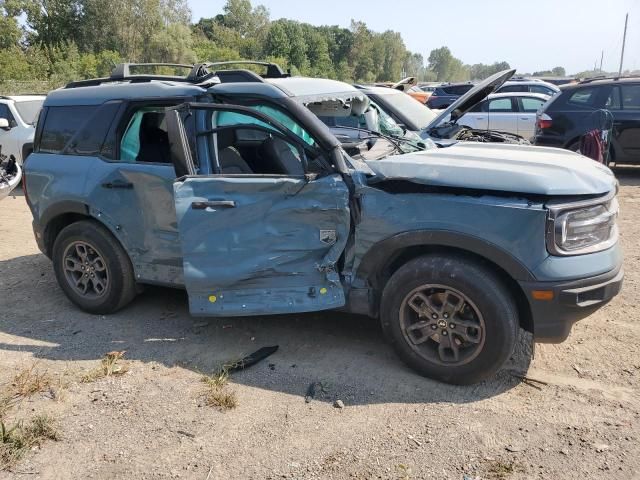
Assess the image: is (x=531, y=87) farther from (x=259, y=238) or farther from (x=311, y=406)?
(x=311, y=406)

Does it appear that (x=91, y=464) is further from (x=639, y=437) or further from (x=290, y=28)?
(x=290, y=28)

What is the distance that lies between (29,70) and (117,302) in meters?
33.4

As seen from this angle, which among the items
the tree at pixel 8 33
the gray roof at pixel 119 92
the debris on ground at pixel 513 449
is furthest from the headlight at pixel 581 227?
the tree at pixel 8 33

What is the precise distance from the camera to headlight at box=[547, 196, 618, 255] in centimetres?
309

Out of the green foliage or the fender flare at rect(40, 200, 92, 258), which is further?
the green foliage

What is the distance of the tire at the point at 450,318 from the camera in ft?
10.6

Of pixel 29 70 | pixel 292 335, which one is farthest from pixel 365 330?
pixel 29 70

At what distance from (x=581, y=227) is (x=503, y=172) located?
0.53 meters

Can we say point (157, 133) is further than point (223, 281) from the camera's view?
Yes

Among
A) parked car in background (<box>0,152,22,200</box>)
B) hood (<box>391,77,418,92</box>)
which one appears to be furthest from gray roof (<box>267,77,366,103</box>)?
hood (<box>391,77,418,92</box>)

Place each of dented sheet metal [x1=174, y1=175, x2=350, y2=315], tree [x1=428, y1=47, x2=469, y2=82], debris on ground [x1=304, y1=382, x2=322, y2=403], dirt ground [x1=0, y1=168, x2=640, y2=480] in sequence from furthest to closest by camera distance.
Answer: tree [x1=428, y1=47, x2=469, y2=82]
dented sheet metal [x1=174, y1=175, x2=350, y2=315]
debris on ground [x1=304, y1=382, x2=322, y2=403]
dirt ground [x1=0, y1=168, x2=640, y2=480]

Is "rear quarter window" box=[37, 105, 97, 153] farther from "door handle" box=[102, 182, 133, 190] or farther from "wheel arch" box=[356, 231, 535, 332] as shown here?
"wheel arch" box=[356, 231, 535, 332]

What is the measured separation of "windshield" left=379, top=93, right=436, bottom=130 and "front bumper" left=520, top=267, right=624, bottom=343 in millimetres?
4321

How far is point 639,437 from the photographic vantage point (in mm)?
2939
